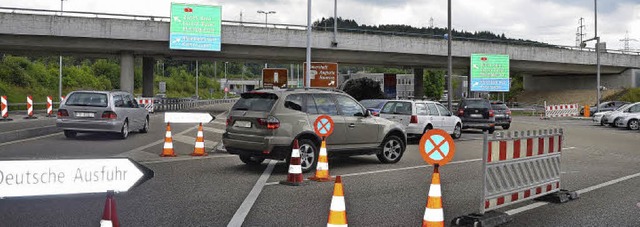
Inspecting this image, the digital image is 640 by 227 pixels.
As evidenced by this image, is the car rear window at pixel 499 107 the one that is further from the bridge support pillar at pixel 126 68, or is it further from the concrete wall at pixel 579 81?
the concrete wall at pixel 579 81

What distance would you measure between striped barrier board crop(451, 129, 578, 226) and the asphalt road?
0.23m

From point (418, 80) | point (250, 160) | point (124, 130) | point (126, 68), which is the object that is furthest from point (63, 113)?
point (418, 80)

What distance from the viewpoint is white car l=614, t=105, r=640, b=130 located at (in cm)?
2993

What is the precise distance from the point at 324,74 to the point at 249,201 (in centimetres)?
1629

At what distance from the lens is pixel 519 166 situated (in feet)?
24.2

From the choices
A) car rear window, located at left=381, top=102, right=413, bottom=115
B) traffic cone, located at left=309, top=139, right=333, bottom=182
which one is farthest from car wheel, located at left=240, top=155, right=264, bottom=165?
car rear window, located at left=381, top=102, right=413, bottom=115

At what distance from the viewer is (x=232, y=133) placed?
11.5 metres

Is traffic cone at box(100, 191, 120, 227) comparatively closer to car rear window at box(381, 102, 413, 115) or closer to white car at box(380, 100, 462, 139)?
white car at box(380, 100, 462, 139)

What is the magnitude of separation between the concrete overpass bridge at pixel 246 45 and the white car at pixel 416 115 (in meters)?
22.3

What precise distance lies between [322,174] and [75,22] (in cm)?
3133

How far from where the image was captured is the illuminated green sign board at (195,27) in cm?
3903

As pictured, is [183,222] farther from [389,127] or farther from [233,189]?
[389,127]

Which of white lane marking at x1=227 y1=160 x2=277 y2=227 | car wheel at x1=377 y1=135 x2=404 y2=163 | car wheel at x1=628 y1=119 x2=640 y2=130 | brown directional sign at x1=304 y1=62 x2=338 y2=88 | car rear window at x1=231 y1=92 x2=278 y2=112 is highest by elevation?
brown directional sign at x1=304 y1=62 x2=338 y2=88

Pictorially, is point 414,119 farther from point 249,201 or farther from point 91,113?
point 249,201
